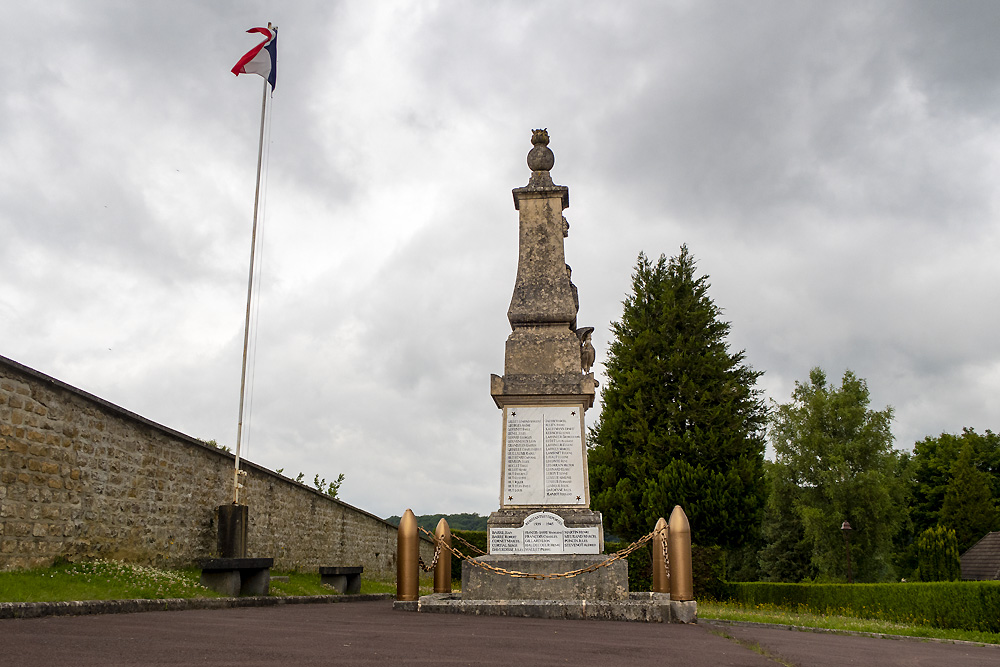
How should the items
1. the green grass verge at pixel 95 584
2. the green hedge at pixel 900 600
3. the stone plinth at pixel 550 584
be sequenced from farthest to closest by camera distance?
the green hedge at pixel 900 600, the stone plinth at pixel 550 584, the green grass verge at pixel 95 584

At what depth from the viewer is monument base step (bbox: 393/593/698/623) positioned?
8609mm

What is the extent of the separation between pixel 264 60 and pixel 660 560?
526 inches

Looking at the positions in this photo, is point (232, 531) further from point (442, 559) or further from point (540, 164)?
point (540, 164)

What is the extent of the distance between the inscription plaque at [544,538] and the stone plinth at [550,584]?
1.30 feet

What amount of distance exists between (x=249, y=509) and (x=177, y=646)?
1162 centimetres

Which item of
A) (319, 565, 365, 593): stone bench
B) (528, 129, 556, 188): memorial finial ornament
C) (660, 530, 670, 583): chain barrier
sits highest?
(528, 129, 556, 188): memorial finial ornament

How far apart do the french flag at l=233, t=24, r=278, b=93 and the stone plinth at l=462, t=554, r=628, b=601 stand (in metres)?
12.3

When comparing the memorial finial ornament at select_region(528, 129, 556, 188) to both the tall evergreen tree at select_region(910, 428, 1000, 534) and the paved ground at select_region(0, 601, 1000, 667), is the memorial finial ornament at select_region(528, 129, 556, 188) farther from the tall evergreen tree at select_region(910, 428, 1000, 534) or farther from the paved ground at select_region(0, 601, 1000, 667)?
the tall evergreen tree at select_region(910, 428, 1000, 534)

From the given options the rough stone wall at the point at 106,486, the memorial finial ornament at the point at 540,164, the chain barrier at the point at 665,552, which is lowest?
the chain barrier at the point at 665,552

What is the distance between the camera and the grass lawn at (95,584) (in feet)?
25.0

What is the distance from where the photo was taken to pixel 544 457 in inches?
408

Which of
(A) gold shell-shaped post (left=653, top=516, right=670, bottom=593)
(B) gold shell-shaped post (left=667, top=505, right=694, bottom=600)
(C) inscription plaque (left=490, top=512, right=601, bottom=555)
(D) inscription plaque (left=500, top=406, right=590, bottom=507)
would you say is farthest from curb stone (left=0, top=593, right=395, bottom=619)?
(B) gold shell-shaped post (left=667, top=505, right=694, bottom=600)

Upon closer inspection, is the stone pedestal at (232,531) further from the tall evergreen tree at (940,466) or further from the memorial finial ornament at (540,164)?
the tall evergreen tree at (940,466)

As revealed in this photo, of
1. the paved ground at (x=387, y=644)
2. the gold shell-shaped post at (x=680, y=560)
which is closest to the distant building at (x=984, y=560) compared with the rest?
the gold shell-shaped post at (x=680, y=560)
